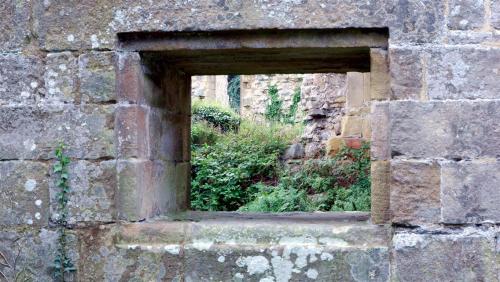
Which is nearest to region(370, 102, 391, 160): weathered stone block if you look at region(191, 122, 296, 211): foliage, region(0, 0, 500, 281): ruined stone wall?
region(0, 0, 500, 281): ruined stone wall

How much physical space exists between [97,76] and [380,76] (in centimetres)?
Answer: 152

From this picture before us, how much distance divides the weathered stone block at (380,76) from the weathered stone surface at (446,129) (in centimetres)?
13

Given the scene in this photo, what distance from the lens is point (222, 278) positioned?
3.17 metres

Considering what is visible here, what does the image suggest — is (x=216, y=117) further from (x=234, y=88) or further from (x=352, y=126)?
(x=234, y=88)

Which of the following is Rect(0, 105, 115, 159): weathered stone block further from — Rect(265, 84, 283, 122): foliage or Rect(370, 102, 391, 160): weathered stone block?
Rect(265, 84, 283, 122): foliage

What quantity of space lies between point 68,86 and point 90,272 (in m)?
1.02

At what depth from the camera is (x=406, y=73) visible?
121 inches

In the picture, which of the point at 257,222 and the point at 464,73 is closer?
the point at 464,73

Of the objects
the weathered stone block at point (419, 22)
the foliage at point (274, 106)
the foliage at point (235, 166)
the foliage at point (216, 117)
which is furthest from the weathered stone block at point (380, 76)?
the foliage at point (274, 106)

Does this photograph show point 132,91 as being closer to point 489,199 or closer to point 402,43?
point 402,43

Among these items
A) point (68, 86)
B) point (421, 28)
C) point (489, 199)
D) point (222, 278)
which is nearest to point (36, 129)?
point (68, 86)

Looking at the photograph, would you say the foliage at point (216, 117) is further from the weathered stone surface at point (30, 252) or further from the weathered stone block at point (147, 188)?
the weathered stone surface at point (30, 252)

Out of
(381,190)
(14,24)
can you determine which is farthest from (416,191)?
(14,24)

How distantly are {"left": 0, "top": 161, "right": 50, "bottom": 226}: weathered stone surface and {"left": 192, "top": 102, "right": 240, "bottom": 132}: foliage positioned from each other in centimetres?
992
